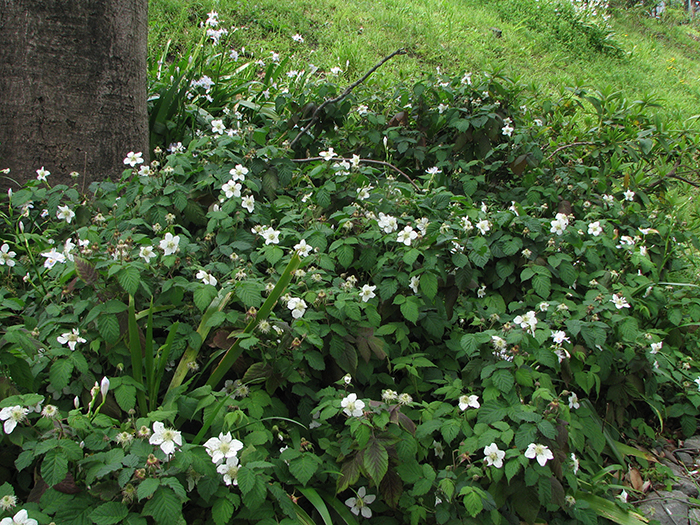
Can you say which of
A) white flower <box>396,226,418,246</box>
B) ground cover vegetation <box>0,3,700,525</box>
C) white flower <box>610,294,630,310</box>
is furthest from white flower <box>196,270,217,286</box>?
white flower <box>610,294,630,310</box>

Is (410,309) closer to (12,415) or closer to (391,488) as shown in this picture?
(391,488)

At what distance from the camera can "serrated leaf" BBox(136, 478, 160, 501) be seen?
3.58 ft

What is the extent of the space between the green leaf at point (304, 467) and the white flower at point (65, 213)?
54.5 inches

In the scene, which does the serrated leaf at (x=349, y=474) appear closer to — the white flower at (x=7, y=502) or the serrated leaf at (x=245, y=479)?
the serrated leaf at (x=245, y=479)

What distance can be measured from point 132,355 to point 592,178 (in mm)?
2649

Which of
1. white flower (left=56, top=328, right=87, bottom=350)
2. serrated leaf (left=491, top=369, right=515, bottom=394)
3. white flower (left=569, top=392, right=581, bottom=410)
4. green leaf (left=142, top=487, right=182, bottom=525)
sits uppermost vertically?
serrated leaf (left=491, top=369, right=515, bottom=394)

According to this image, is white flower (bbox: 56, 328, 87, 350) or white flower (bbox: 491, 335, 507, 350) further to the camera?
white flower (bbox: 491, 335, 507, 350)

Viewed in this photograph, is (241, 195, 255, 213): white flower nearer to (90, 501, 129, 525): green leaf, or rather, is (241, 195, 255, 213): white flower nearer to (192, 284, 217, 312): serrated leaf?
(192, 284, 217, 312): serrated leaf

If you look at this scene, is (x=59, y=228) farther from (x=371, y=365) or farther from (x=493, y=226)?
(x=493, y=226)

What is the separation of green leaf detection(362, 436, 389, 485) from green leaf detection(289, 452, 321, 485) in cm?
14

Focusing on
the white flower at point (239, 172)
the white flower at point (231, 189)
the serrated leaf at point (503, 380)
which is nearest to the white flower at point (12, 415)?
the white flower at point (231, 189)

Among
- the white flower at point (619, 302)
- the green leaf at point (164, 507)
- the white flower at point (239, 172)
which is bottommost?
the green leaf at point (164, 507)

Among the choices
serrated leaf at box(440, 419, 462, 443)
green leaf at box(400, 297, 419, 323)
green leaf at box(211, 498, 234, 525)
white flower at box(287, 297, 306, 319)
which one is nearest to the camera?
green leaf at box(211, 498, 234, 525)

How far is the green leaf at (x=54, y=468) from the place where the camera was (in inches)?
44.6
